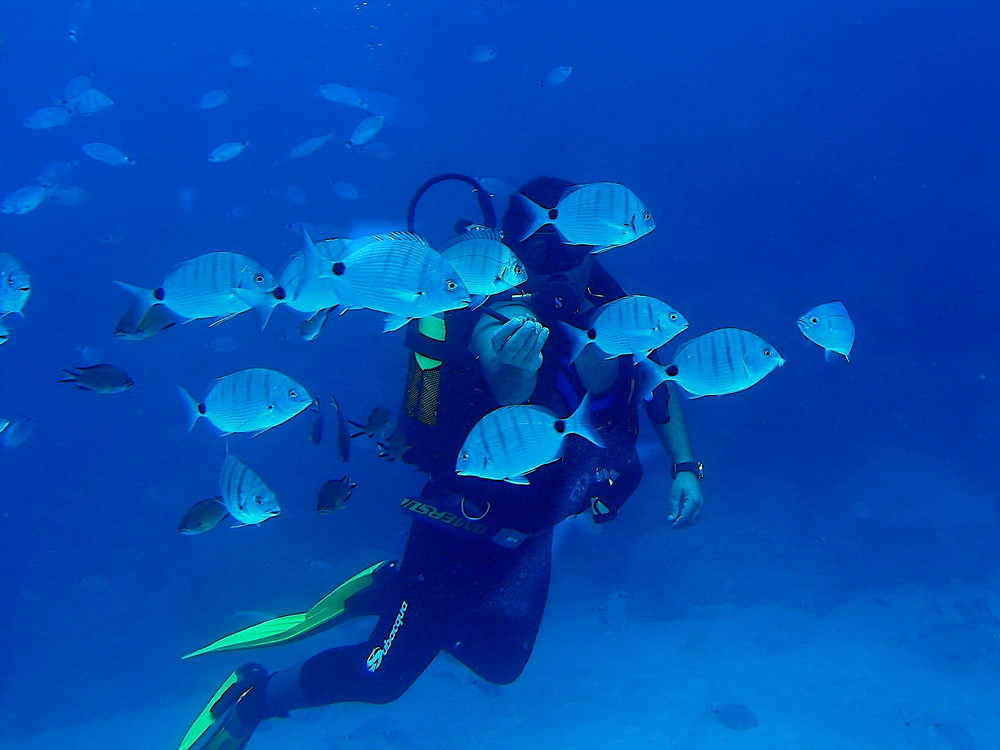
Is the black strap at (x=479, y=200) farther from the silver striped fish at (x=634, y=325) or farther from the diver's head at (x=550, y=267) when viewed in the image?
the silver striped fish at (x=634, y=325)

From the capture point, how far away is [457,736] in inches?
308

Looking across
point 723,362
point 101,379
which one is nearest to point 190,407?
point 101,379

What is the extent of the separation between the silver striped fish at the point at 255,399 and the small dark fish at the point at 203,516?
576 mm

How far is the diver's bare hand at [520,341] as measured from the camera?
231 cm

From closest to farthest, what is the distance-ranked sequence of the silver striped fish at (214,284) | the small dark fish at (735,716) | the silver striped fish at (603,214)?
the silver striped fish at (214,284) → the silver striped fish at (603,214) → the small dark fish at (735,716)

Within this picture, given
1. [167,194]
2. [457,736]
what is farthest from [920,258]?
[167,194]

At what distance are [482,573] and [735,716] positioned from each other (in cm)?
580

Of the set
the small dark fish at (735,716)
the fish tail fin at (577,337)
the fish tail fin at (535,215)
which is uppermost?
the fish tail fin at (535,215)

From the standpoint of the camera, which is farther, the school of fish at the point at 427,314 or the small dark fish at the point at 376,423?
the small dark fish at the point at 376,423

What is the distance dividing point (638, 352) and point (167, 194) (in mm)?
21816

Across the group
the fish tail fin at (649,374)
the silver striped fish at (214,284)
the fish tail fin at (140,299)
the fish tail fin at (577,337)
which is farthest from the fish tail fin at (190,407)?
the fish tail fin at (649,374)

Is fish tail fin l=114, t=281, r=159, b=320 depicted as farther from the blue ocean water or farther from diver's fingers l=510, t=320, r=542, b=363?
the blue ocean water

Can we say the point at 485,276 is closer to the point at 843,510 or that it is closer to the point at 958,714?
the point at 958,714

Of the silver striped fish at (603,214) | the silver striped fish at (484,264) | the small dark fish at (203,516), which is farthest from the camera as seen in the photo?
the small dark fish at (203,516)
